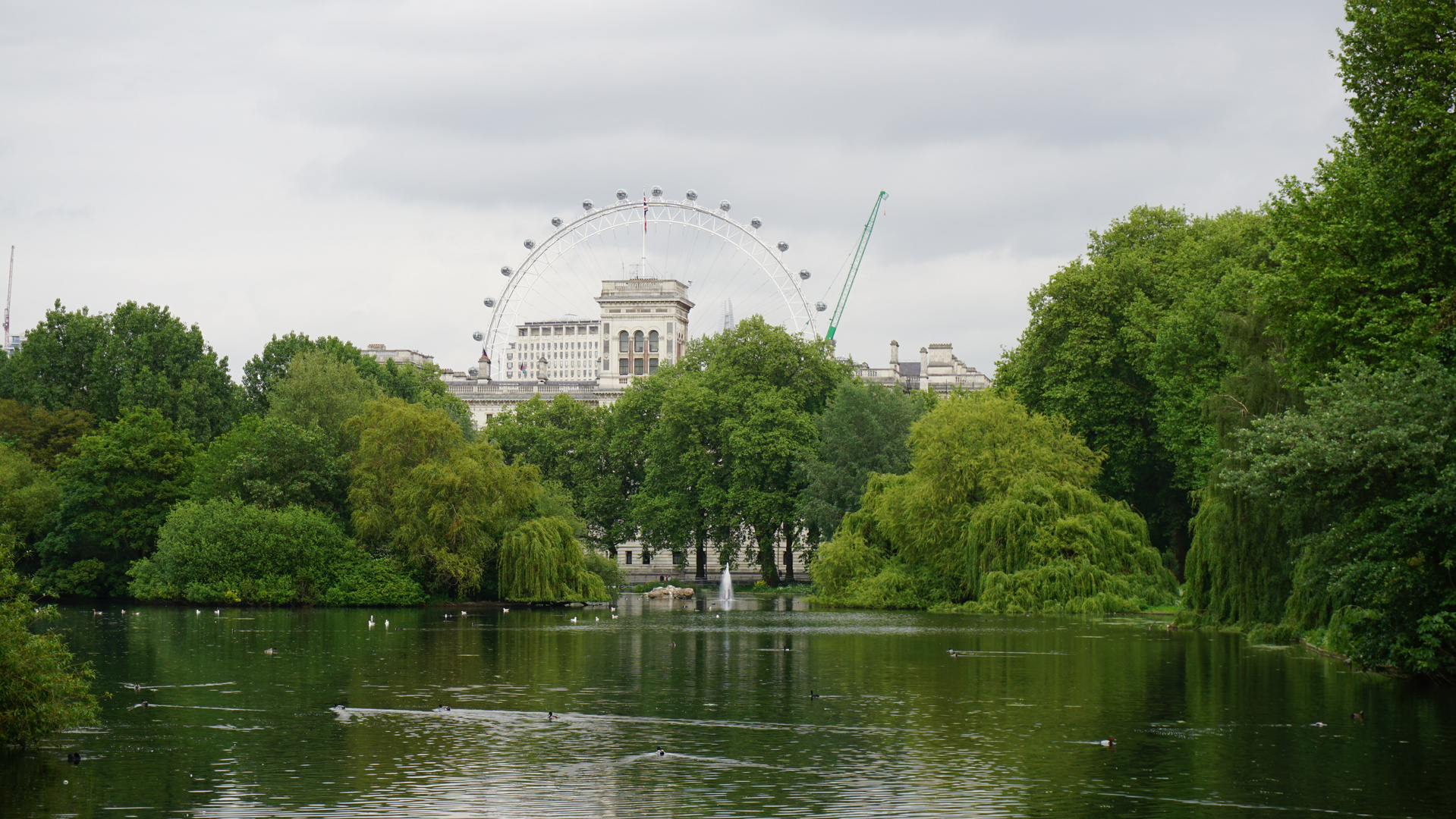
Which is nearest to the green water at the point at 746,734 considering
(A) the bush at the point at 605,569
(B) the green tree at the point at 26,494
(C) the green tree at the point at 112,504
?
(A) the bush at the point at 605,569

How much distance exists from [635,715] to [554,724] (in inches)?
62.4

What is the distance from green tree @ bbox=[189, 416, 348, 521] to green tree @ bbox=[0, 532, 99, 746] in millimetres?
44152

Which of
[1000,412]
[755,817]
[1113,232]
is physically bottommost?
[755,817]

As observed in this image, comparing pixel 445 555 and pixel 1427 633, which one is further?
pixel 445 555

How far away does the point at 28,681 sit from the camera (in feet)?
61.5

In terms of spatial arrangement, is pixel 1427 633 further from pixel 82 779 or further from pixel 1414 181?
pixel 82 779

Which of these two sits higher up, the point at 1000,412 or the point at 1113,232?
the point at 1113,232

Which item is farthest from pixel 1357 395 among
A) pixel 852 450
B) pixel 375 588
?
pixel 852 450

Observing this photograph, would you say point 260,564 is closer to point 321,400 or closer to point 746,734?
point 321,400

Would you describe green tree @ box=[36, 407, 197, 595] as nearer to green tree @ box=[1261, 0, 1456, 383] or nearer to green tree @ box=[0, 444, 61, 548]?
green tree @ box=[0, 444, 61, 548]

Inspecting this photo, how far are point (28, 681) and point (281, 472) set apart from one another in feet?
154

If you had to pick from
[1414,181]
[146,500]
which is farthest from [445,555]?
[1414,181]

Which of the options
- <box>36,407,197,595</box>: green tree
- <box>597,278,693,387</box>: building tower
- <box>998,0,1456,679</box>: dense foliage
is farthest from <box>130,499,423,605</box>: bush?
<box>597,278,693,387</box>: building tower

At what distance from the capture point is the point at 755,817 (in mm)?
15219
